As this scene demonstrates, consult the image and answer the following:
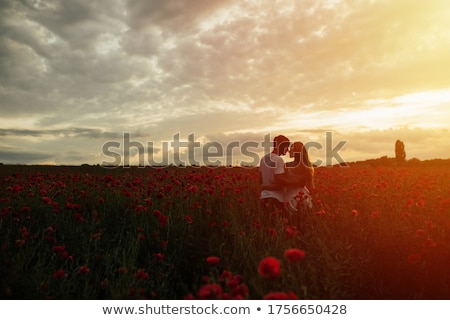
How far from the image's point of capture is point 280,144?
6.59 meters

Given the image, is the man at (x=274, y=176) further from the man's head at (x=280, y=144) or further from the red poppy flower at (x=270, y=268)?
the red poppy flower at (x=270, y=268)

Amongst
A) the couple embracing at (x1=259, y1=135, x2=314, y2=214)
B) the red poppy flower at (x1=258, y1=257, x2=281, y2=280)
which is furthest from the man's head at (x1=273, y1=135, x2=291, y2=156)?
the red poppy flower at (x1=258, y1=257, x2=281, y2=280)

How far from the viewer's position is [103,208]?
7039mm

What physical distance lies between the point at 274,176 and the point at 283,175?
15 centimetres

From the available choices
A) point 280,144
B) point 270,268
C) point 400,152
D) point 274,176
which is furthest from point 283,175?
point 400,152

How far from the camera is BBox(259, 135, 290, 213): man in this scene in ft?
21.4

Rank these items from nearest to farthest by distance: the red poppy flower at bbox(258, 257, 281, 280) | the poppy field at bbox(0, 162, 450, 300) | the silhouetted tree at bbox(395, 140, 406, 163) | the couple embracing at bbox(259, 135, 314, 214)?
1. the red poppy flower at bbox(258, 257, 281, 280)
2. the poppy field at bbox(0, 162, 450, 300)
3. the couple embracing at bbox(259, 135, 314, 214)
4. the silhouetted tree at bbox(395, 140, 406, 163)

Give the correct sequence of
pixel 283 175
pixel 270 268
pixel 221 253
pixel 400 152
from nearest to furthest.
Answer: pixel 270 268 → pixel 221 253 → pixel 283 175 → pixel 400 152

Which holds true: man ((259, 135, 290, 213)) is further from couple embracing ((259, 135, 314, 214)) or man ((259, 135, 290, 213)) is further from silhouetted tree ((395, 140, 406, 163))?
silhouetted tree ((395, 140, 406, 163))

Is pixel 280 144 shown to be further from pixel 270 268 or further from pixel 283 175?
pixel 270 268
